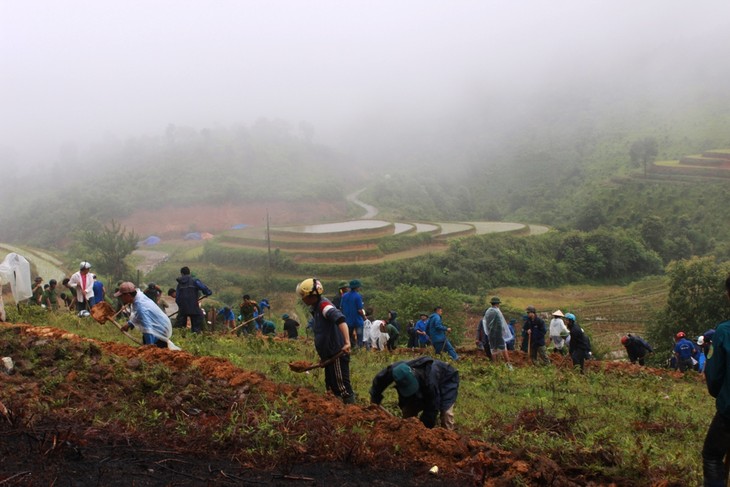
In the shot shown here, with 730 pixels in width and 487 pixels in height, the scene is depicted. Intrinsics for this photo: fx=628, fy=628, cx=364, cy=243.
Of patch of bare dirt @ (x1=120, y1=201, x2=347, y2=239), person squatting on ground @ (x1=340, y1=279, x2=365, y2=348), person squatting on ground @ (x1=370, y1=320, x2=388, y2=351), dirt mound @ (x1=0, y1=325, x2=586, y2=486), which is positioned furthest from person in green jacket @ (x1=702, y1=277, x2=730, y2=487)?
patch of bare dirt @ (x1=120, y1=201, x2=347, y2=239)

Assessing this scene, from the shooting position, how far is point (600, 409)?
8344 millimetres

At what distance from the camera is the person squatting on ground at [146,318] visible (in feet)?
25.0

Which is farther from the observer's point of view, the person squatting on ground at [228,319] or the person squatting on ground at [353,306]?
the person squatting on ground at [228,319]

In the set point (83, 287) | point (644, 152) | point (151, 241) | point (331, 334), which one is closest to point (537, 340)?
point (331, 334)

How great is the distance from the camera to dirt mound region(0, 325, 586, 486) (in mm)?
4613

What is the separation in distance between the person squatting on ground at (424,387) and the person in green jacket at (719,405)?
2.08 m

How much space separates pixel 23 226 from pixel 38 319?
62.7m

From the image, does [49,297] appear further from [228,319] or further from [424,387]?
[424,387]

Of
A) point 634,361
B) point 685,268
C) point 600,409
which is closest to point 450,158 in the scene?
point 685,268

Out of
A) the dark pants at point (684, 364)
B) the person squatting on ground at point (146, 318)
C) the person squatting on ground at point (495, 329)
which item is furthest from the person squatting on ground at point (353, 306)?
the dark pants at point (684, 364)

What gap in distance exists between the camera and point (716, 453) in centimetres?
448

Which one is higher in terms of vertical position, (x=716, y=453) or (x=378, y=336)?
(x=716, y=453)

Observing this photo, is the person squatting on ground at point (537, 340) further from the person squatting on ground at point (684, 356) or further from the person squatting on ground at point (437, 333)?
the person squatting on ground at point (684, 356)

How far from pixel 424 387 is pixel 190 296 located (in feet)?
23.6
